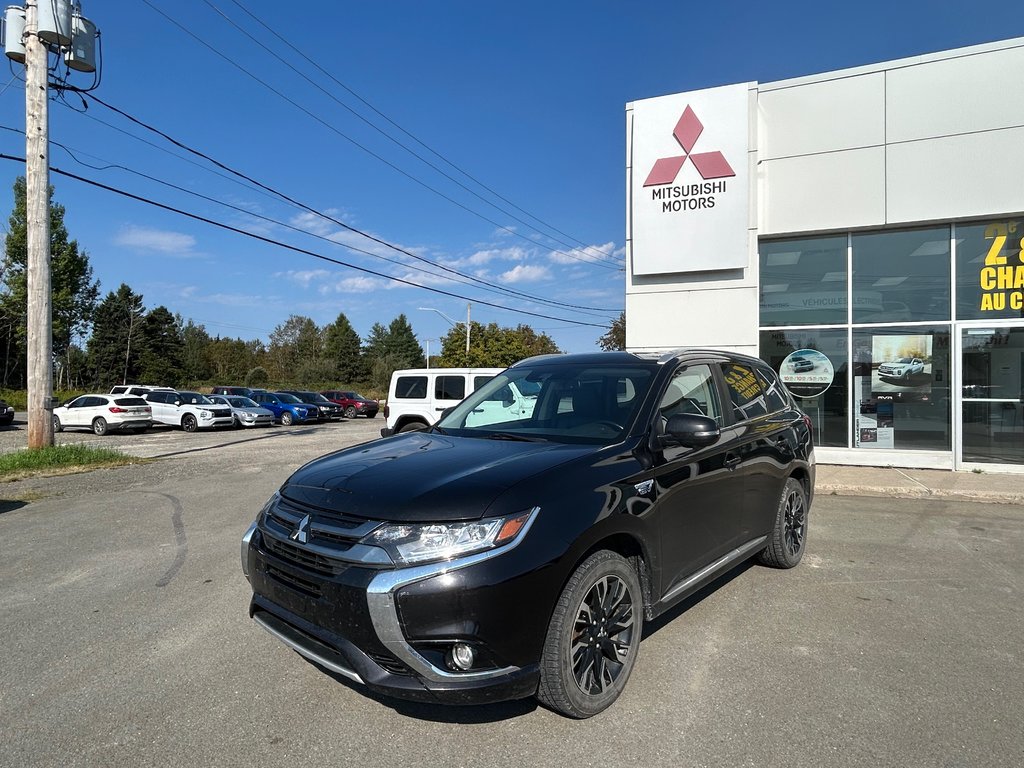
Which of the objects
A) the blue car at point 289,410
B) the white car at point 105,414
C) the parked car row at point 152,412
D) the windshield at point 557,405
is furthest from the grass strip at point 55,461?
the blue car at point 289,410

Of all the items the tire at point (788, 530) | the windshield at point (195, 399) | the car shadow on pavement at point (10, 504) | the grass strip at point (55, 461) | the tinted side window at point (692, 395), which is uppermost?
the tinted side window at point (692, 395)

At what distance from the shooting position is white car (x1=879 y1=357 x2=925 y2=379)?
10852 millimetres

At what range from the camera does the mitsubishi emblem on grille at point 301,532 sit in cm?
290

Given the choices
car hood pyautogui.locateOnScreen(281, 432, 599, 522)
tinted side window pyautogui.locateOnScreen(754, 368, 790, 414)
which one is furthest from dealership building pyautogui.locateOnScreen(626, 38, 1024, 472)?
car hood pyautogui.locateOnScreen(281, 432, 599, 522)

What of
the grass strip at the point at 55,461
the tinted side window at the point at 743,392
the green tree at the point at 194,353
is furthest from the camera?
the green tree at the point at 194,353

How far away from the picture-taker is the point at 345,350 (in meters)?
89.9

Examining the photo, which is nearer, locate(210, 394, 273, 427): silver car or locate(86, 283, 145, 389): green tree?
locate(210, 394, 273, 427): silver car

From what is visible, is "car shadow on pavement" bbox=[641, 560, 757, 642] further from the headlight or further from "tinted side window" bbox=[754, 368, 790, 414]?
the headlight

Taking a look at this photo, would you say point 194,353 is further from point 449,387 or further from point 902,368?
point 902,368

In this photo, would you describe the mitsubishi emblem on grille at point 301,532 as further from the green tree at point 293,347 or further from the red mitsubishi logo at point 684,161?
the green tree at point 293,347

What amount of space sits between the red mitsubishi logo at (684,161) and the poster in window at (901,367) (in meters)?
4.03

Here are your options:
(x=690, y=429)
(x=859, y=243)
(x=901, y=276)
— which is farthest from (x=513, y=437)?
(x=901, y=276)

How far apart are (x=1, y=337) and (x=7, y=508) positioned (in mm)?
50813

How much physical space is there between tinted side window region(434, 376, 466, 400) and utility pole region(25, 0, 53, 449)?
775 cm
